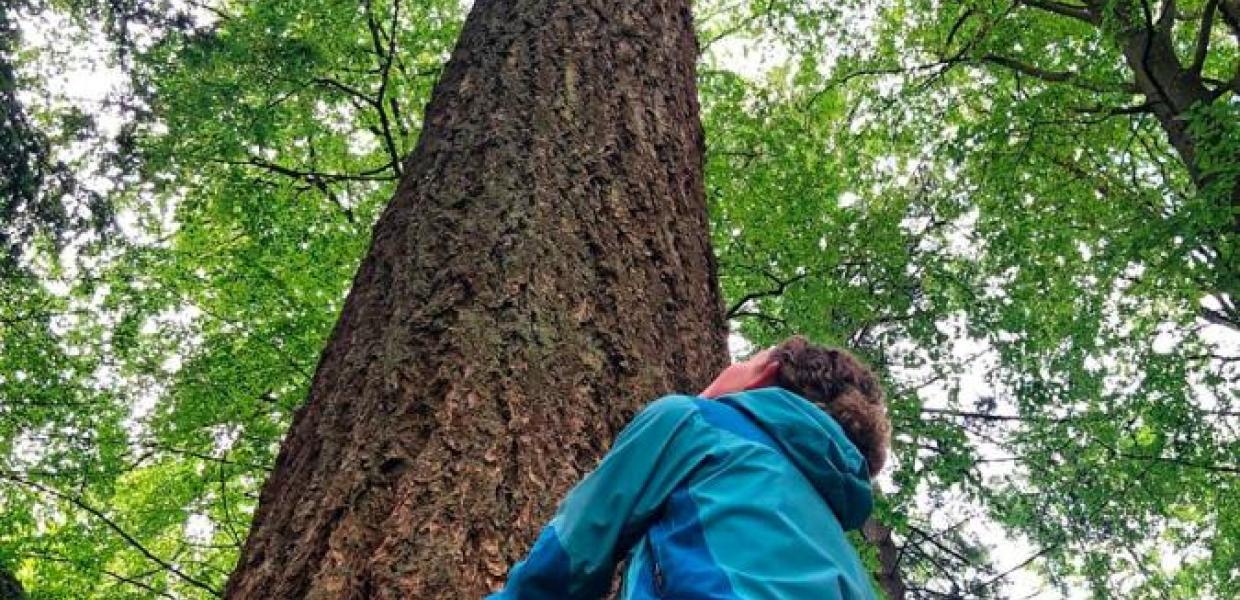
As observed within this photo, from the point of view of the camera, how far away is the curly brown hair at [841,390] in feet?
5.64

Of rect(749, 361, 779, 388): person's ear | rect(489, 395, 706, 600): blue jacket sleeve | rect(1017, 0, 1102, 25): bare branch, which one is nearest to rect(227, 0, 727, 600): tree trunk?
rect(489, 395, 706, 600): blue jacket sleeve

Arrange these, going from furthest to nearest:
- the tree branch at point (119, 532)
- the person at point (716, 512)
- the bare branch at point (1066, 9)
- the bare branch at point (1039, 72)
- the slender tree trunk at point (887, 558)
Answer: the slender tree trunk at point (887, 558)
the bare branch at point (1066, 9)
the bare branch at point (1039, 72)
the tree branch at point (119, 532)
the person at point (716, 512)

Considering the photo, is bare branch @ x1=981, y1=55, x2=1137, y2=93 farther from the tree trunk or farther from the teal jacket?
the teal jacket

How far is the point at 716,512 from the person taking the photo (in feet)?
4.29

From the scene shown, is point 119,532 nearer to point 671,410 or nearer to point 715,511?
point 671,410

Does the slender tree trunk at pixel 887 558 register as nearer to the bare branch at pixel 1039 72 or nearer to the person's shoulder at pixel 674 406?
the bare branch at pixel 1039 72

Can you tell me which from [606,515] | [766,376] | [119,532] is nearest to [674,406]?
[606,515]

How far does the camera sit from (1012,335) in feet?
28.6

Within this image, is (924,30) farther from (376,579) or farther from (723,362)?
(376,579)

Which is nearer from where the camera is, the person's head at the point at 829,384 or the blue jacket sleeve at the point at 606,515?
the blue jacket sleeve at the point at 606,515

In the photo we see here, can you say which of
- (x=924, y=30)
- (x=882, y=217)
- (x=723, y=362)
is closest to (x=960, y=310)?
(x=882, y=217)

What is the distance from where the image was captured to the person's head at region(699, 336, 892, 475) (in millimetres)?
1722

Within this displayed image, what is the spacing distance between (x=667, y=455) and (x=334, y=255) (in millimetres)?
7707

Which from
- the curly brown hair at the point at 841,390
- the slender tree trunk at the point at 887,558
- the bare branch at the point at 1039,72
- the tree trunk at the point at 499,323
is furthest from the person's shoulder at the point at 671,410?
the slender tree trunk at the point at 887,558
